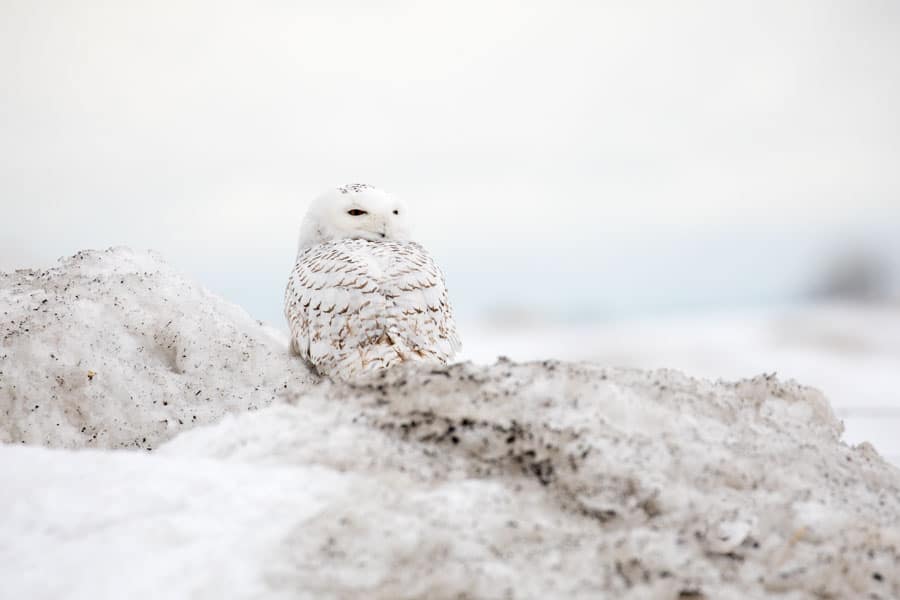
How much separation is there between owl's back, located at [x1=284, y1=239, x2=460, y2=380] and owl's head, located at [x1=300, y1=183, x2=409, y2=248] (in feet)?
1.16

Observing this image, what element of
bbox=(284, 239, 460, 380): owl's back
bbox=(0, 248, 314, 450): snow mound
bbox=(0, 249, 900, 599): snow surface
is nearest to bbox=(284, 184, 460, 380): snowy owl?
bbox=(284, 239, 460, 380): owl's back

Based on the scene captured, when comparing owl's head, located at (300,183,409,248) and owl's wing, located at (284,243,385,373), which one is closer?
owl's wing, located at (284,243,385,373)

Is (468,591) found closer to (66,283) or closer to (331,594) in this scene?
(331,594)

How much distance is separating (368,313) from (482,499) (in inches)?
94.0

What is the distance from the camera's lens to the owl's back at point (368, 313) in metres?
3.90

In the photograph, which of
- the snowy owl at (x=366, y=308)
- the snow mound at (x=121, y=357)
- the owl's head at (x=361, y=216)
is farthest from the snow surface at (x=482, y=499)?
the owl's head at (x=361, y=216)

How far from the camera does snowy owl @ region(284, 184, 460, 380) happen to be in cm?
391

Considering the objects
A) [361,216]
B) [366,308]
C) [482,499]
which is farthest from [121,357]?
[482,499]

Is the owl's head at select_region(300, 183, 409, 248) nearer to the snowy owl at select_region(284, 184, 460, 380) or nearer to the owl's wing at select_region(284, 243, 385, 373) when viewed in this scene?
the snowy owl at select_region(284, 184, 460, 380)

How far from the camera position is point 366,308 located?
3.95 metres

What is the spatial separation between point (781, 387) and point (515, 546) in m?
1.09

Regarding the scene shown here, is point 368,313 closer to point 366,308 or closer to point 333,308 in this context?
point 366,308

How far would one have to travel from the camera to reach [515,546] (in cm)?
150

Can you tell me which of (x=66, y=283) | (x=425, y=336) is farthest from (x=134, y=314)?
(x=425, y=336)
